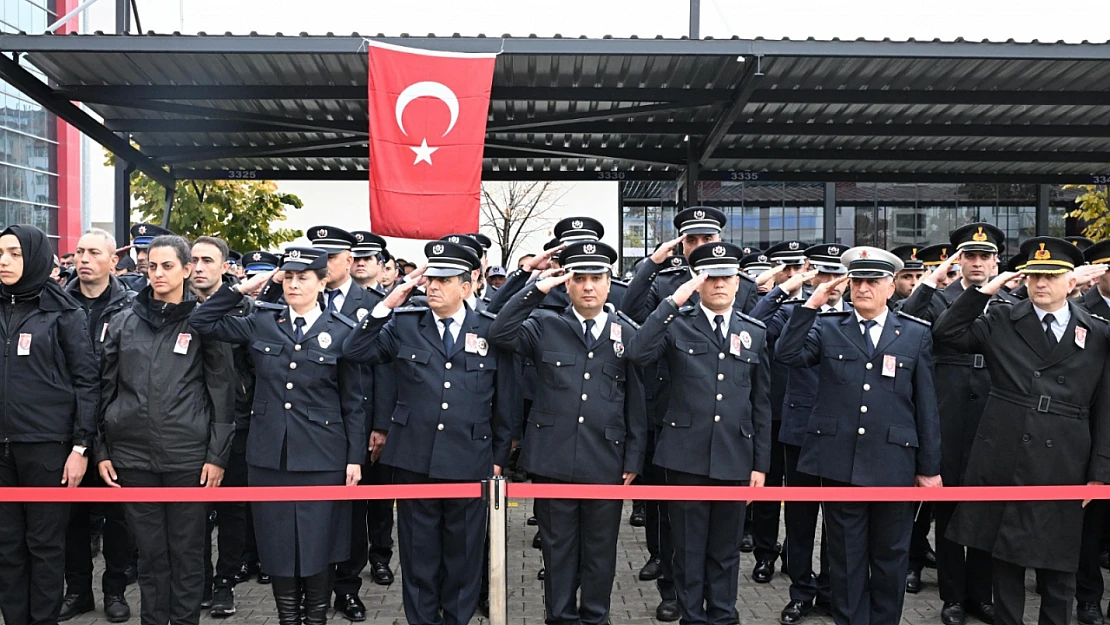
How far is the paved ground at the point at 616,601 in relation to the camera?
553 centimetres

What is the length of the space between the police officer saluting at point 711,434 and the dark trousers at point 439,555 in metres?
1.14

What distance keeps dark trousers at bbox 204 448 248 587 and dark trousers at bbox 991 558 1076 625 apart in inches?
181

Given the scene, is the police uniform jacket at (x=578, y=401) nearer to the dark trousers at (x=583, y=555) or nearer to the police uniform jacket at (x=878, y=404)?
the dark trousers at (x=583, y=555)

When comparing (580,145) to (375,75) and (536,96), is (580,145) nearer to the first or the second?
(536,96)

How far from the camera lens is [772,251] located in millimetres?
7121

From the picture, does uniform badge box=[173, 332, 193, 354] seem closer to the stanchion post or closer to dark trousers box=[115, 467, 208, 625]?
dark trousers box=[115, 467, 208, 625]

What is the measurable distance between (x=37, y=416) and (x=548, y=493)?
112 inches

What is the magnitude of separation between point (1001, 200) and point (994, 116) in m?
14.4

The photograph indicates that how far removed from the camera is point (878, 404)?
199 inches

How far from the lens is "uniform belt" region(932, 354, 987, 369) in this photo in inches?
230

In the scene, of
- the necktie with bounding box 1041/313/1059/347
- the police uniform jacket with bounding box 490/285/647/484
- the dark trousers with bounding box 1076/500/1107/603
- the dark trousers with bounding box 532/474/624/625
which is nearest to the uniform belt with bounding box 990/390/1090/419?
the necktie with bounding box 1041/313/1059/347

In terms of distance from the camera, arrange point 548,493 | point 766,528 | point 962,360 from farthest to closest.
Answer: point 766,528, point 962,360, point 548,493

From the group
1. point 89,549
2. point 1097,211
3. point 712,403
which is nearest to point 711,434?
point 712,403

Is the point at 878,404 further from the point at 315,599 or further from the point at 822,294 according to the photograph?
the point at 315,599
